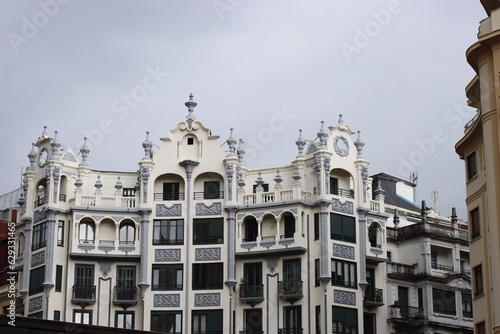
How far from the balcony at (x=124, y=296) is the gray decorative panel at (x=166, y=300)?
1.68 m

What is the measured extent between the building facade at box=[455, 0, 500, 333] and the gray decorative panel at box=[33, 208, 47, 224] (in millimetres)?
39422

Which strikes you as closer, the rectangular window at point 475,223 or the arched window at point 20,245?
the rectangular window at point 475,223

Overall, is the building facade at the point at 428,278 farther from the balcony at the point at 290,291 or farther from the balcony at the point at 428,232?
the balcony at the point at 290,291

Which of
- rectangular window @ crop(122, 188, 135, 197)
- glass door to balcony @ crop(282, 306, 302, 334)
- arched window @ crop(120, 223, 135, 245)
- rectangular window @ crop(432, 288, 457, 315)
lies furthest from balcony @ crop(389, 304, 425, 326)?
rectangular window @ crop(122, 188, 135, 197)

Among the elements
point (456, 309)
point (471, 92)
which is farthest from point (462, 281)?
point (471, 92)

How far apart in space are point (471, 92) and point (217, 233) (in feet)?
104

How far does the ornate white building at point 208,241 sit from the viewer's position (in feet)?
290

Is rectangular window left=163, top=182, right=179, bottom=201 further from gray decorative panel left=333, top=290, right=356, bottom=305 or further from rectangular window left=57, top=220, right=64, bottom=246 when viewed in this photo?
gray decorative panel left=333, top=290, right=356, bottom=305

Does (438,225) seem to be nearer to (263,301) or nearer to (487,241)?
(263,301)

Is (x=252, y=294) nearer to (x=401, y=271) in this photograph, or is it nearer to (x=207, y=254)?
(x=207, y=254)

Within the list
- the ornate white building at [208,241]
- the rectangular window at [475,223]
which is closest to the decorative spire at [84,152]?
the ornate white building at [208,241]

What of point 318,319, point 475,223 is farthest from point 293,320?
point 475,223

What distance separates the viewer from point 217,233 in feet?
298

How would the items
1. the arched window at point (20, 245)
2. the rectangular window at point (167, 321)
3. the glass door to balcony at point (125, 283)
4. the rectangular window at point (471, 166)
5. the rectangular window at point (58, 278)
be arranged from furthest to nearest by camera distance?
the arched window at point (20, 245)
the glass door to balcony at point (125, 283)
the rectangular window at point (58, 278)
the rectangular window at point (167, 321)
the rectangular window at point (471, 166)
